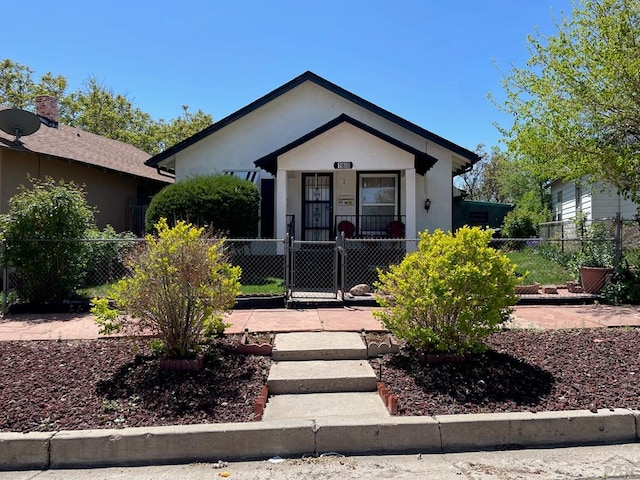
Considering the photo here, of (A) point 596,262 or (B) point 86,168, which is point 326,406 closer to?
(A) point 596,262

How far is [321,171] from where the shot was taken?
12961mm

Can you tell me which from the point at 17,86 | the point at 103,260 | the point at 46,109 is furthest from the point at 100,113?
the point at 103,260

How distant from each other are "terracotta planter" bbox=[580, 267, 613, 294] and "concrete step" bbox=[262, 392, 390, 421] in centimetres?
654

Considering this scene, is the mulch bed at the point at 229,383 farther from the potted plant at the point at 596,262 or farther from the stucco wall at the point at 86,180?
the stucco wall at the point at 86,180

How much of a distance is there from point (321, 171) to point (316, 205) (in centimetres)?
115

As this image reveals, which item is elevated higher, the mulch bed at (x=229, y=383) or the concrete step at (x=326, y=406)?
the mulch bed at (x=229, y=383)

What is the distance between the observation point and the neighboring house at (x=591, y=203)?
15.7 metres

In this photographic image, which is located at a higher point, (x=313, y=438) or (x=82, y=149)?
(x=82, y=149)

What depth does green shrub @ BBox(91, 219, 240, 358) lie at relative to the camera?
4.73 metres

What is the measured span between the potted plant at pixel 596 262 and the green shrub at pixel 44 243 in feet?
32.6

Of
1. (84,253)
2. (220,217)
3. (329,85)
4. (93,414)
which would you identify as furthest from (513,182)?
(93,414)

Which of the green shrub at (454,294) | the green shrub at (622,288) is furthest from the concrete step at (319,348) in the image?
the green shrub at (622,288)

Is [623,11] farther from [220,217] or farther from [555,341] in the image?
[220,217]

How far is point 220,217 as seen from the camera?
1088cm
